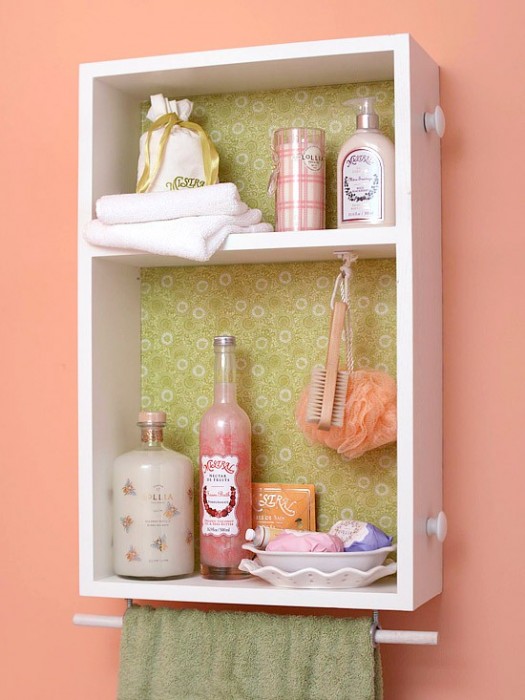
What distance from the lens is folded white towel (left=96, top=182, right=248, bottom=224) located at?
1229 mm

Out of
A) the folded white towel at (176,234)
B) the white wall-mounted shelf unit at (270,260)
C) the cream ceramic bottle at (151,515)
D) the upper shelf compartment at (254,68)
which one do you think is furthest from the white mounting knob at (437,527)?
the upper shelf compartment at (254,68)

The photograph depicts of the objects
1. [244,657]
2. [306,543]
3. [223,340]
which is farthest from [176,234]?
[244,657]

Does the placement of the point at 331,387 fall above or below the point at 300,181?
below

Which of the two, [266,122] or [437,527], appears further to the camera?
[266,122]

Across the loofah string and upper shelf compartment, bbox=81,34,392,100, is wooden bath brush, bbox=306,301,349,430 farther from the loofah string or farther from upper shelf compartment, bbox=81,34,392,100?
upper shelf compartment, bbox=81,34,392,100

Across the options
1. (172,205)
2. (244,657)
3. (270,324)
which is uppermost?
(172,205)

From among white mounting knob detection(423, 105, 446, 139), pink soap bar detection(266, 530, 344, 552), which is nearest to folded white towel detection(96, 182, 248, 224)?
white mounting knob detection(423, 105, 446, 139)

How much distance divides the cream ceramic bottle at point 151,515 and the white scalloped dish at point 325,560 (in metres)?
0.12

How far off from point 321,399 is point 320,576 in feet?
0.66

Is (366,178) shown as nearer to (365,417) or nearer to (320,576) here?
(365,417)

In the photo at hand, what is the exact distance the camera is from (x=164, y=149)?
1313 millimetres
